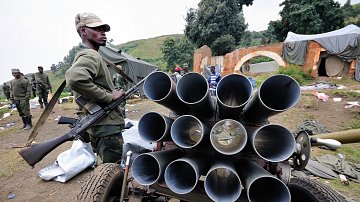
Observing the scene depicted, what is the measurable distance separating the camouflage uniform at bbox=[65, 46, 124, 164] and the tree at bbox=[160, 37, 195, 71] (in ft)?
95.9

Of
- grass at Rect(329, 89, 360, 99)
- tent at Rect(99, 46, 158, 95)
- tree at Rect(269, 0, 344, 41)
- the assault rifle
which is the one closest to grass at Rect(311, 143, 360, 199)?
the assault rifle

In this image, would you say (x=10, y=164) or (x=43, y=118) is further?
A: (x=10, y=164)

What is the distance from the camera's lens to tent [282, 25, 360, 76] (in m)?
14.7

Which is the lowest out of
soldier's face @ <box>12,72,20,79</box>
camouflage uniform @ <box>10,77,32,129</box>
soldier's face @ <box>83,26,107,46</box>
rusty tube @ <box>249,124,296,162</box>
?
camouflage uniform @ <box>10,77,32,129</box>

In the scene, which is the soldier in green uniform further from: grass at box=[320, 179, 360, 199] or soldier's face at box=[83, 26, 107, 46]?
grass at box=[320, 179, 360, 199]

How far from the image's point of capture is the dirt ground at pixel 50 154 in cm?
338

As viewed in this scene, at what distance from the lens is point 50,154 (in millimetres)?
4926

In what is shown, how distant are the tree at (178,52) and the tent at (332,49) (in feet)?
53.0

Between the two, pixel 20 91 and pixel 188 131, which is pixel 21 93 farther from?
pixel 188 131

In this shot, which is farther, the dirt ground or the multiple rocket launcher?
the dirt ground

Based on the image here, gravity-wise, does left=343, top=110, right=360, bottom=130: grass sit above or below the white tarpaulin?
below

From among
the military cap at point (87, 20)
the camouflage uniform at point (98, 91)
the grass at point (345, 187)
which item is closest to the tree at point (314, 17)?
the grass at point (345, 187)

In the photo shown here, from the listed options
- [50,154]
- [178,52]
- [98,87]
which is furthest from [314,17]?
[98,87]

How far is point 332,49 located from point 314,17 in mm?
9017
